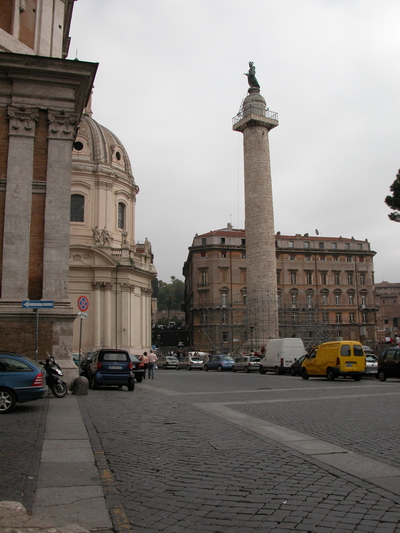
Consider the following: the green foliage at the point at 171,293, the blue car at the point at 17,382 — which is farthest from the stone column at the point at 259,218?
the green foliage at the point at 171,293

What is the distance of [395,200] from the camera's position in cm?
3419

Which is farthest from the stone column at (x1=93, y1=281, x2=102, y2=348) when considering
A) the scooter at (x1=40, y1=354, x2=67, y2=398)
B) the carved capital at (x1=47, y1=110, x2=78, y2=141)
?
the scooter at (x1=40, y1=354, x2=67, y2=398)

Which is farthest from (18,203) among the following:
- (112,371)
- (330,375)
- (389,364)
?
(389,364)

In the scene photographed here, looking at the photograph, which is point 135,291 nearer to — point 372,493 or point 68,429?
point 68,429

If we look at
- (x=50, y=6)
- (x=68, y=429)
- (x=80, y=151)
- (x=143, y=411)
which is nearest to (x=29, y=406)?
(x=143, y=411)

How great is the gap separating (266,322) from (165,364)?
386 inches

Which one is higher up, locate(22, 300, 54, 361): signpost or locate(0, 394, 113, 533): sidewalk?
locate(22, 300, 54, 361): signpost

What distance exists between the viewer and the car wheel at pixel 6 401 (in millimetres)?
11289

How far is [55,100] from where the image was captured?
18750 millimetres

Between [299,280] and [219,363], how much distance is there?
3785cm

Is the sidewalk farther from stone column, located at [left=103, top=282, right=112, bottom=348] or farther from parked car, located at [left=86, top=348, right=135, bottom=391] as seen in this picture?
stone column, located at [left=103, top=282, right=112, bottom=348]

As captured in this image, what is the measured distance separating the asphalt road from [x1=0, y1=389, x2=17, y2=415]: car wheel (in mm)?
1552

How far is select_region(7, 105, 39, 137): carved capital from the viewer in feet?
59.9

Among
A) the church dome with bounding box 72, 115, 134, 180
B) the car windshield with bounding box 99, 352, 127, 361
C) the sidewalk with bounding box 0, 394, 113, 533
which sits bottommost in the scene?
the sidewalk with bounding box 0, 394, 113, 533
